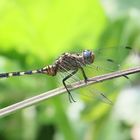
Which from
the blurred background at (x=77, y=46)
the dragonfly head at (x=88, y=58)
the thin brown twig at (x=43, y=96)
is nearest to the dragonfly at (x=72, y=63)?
the dragonfly head at (x=88, y=58)

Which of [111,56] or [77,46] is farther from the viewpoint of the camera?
[77,46]

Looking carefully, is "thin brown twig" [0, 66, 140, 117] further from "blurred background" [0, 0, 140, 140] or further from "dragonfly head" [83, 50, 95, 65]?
"blurred background" [0, 0, 140, 140]

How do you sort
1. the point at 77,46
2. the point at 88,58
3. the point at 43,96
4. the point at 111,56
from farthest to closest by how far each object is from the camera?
the point at 77,46 < the point at 111,56 < the point at 88,58 < the point at 43,96

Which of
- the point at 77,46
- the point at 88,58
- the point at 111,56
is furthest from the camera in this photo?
the point at 77,46

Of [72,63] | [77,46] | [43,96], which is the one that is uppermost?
[43,96]

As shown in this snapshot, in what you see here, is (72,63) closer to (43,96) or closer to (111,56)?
(111,56)

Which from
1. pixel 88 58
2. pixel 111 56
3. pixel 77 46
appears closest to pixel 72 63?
pixel 88 58

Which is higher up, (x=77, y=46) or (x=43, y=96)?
(x=43, y=96)

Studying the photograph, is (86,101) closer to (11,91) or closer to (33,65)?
(33,65)

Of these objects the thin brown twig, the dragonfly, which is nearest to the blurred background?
the dragonfly
